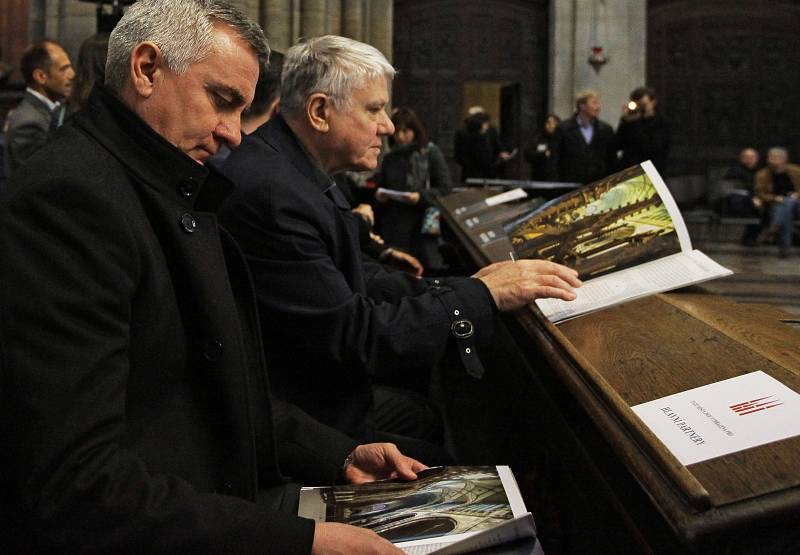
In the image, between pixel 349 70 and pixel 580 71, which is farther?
pixel 580 71

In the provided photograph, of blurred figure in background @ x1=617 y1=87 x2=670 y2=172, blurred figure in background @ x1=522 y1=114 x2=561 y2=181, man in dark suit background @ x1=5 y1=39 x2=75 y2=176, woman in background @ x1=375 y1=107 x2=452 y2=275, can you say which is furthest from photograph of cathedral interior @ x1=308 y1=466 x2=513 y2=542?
blurred figure in background @ x1=522 y1=114 x2=561 y2=181

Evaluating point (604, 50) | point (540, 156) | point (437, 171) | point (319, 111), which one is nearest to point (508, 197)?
point (319, 111)

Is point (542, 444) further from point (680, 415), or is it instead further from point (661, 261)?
point (680, 415)

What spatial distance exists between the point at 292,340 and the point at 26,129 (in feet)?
9.50

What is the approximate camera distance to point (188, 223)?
140 centimetres

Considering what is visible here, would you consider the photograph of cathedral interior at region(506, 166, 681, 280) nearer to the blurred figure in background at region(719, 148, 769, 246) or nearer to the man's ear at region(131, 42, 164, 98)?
the man's ear at region(131, 42, 164, 98)

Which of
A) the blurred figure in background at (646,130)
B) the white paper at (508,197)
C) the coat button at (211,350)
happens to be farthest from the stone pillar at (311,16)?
the coat button at (211,350)

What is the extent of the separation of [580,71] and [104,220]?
12259 mm

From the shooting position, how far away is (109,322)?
1180 mm

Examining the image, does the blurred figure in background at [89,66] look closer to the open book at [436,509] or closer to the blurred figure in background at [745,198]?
the open book at [436,509]

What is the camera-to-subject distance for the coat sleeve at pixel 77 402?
1.12 m

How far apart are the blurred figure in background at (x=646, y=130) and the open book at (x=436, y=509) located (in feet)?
27.2

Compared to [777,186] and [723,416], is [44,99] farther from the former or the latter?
[777,186]

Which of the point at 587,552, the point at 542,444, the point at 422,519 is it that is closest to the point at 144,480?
the point at 422,519
